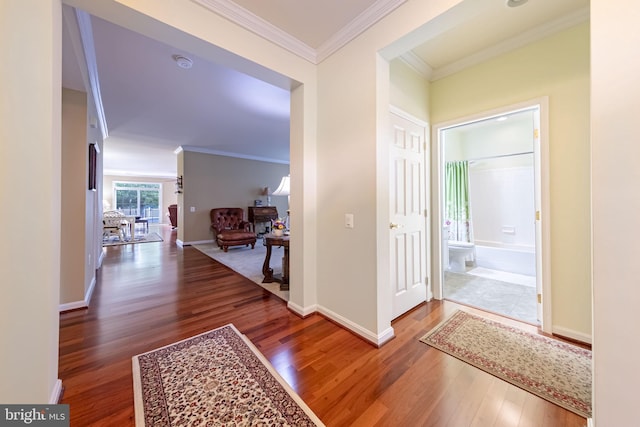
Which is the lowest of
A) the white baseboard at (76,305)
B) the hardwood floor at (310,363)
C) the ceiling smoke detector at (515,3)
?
the hardwood floor at (310,363)

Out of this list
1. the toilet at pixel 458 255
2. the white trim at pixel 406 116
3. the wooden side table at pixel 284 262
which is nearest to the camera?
the white trim at pixel 406 116

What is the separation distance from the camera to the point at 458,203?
198 inches

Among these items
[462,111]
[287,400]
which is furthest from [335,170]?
[287,400]

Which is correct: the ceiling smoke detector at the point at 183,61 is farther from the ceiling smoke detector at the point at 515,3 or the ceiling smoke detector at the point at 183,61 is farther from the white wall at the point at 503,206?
the white wall at the point at 503,206

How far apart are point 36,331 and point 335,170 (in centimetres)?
211

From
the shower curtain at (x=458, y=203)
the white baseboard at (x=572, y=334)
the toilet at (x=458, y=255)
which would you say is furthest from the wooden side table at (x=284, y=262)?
the shower curtain at (x=458, y=203)

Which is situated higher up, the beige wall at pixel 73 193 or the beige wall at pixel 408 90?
the beige wall at pixel 408 90

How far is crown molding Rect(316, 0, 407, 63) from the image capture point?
1.74 metres

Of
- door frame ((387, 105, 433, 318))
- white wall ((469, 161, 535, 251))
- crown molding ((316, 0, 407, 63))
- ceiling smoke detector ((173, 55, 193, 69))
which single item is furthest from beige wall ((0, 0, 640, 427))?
white wall ((469, 161, 535, 251))

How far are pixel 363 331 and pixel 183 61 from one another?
3279 millimetres

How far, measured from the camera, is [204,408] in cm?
126

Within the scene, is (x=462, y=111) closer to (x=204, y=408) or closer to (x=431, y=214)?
(x=431, y=214)

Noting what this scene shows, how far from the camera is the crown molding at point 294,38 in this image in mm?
1735

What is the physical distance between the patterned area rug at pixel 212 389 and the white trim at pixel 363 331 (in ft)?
2.51
